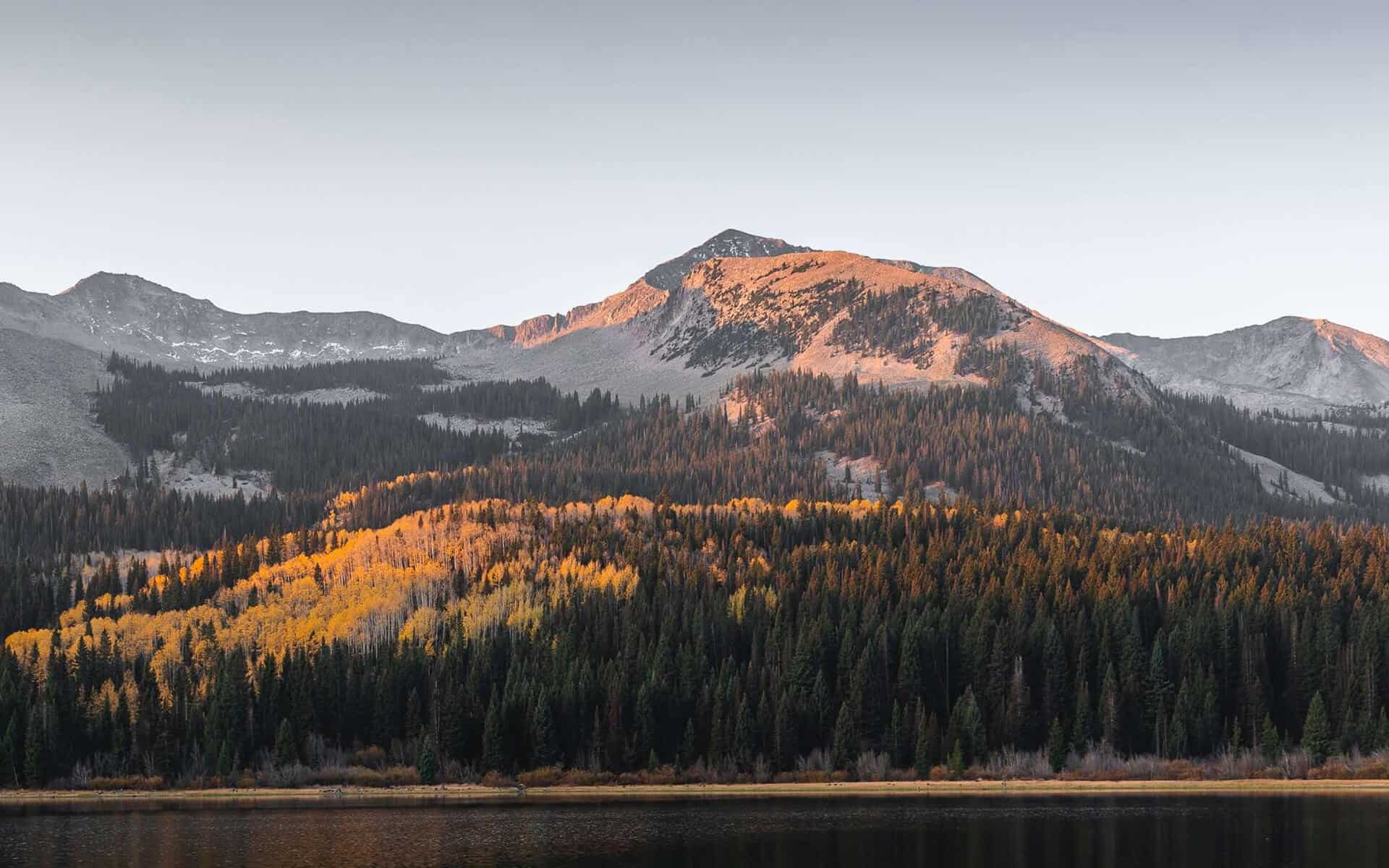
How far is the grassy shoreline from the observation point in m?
183

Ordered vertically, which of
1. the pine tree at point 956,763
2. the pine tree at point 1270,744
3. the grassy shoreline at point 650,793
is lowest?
the grassy shoreline at point 650,793

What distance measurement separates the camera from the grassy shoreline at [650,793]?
182750 mm

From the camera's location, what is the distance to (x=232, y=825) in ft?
534

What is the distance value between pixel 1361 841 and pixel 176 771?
5115 inches

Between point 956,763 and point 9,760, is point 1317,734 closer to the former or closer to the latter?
point 956,763

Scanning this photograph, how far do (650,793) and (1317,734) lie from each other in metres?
75.4

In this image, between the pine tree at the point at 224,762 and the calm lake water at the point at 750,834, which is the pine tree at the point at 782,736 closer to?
the calm lake water at the point at 750,834

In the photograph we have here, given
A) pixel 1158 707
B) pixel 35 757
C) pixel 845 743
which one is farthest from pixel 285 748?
pixel 1158 707

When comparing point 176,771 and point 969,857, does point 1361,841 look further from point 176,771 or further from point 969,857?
point 176,771

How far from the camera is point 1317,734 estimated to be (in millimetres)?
189375

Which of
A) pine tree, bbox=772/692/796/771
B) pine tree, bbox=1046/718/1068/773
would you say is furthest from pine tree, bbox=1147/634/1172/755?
pine tree, bbox=772/692/796/771

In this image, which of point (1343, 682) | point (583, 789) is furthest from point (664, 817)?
point (1343, 682)

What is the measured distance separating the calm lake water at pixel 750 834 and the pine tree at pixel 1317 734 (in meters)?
15.1

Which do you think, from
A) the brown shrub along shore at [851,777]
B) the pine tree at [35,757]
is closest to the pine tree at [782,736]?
the brown shrub along shore at [851,777]
